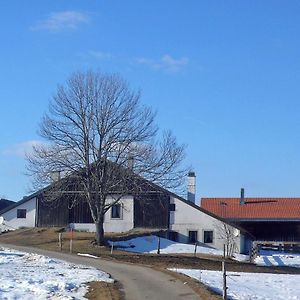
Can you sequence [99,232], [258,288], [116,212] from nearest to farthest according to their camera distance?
[258,288] < [99,232] < [116,212]

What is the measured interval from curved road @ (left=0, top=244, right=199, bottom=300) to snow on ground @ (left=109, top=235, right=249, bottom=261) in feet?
56.6

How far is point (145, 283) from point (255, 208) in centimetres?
5150

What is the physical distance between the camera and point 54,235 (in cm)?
5522

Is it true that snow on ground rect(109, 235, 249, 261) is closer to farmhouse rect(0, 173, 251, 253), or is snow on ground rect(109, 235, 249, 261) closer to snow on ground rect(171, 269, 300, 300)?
farmhouse rect(0, 173, 251, 253)

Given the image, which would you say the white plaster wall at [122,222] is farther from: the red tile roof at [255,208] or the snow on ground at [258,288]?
the snow on ground at [258,288]

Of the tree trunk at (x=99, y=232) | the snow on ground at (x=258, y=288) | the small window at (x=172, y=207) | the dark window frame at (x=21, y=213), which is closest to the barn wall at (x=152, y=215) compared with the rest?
the small window at (x=172, y=207)

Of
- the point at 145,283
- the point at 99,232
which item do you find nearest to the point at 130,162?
the point at 99,232

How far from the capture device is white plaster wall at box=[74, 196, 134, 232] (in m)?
61.1

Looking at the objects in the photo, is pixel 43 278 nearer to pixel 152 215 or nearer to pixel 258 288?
pixel 258 288

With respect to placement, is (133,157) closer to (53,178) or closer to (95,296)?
(53,178)

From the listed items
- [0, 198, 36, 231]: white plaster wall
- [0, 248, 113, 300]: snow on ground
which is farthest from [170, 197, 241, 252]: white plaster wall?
[0, 248, 113, 300]: snow on ground

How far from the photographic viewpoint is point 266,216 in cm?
7200

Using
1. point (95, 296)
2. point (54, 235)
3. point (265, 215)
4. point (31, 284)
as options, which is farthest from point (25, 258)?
point (265, 215)

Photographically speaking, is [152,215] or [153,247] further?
[152,215]
